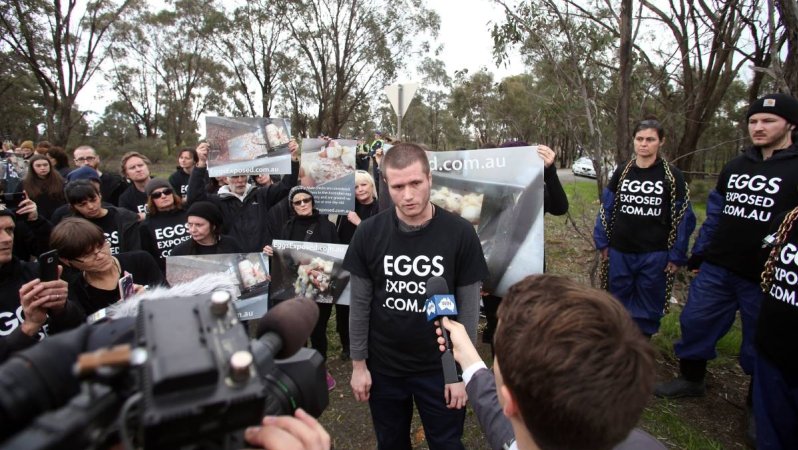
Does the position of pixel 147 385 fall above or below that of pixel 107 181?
below

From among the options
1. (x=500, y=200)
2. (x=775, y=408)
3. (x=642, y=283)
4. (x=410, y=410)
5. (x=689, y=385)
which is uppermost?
(x=500, y=200)

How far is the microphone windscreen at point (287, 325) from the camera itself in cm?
97

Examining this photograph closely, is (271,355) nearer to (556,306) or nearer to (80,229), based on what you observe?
(556,306)

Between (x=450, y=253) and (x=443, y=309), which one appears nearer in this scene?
(x=443, y=309)

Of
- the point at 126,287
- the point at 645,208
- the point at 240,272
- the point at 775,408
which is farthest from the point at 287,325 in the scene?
the point at 645,208

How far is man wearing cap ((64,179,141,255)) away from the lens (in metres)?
3.82

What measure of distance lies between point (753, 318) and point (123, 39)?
36.4 m

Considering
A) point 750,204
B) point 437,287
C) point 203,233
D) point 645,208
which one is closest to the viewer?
point 437,287

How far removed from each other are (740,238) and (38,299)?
4.49 m

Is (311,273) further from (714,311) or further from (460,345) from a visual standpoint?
(714,311)

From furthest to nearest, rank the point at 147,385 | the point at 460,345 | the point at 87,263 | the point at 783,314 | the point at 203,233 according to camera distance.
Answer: the point at 203,233 → the point at 87,263 → the point at 783,314 → the point at 460,345 → the point at 147,385

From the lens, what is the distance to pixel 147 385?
0.65m

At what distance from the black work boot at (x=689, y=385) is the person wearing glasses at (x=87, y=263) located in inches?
164

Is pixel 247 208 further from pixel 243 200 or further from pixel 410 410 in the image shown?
pixel 410 410
